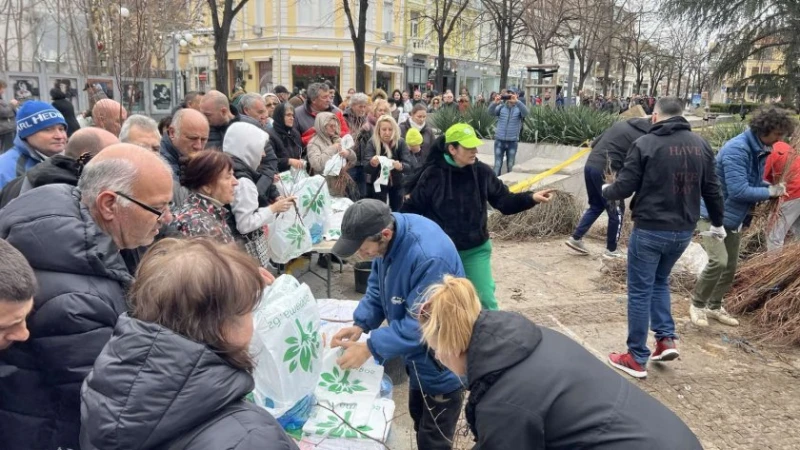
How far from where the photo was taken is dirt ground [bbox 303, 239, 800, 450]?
3277mm

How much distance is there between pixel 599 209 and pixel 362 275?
3032 mm

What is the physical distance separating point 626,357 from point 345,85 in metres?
32.9

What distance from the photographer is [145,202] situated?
1.85 metres

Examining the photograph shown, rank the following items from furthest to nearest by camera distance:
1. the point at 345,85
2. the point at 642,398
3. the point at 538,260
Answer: the point at 345,85 → the point at 538,260 → the point at 642,398

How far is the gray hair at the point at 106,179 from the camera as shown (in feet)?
5.84

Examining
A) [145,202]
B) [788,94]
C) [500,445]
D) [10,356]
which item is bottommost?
[500,445]

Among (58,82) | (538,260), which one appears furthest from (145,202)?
(58,82)

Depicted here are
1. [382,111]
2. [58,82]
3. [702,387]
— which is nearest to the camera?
[702,387]

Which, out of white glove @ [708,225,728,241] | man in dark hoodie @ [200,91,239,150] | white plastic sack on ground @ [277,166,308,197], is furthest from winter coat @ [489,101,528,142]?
man in dark hoodie @ [200,91,239,150]

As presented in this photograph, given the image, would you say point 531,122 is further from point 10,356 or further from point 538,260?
point 10,356

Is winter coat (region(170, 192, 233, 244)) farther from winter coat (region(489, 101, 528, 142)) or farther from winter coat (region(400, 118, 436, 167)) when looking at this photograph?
winter coat (region(489, 101, 528, 142))

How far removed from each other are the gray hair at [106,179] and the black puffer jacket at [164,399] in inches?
31.6

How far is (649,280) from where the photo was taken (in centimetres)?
366

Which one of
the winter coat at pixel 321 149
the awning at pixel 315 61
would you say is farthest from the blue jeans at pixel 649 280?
the awning at pixel 315 61
